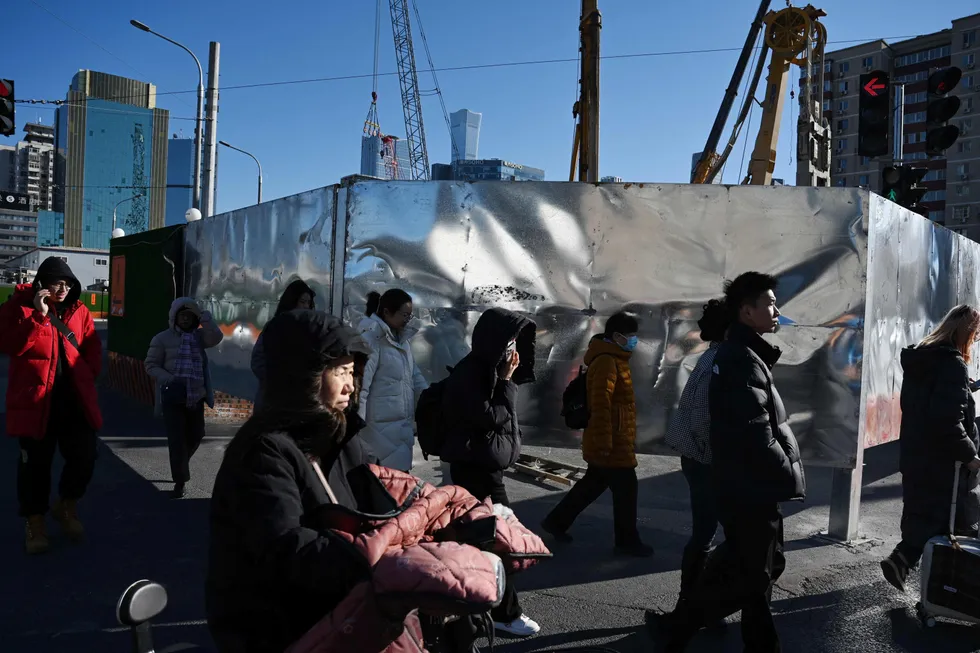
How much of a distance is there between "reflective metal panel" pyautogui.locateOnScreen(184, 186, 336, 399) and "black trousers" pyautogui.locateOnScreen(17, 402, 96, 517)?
2.74 meters

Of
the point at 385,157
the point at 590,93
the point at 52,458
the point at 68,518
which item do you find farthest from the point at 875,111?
the point at 385,157

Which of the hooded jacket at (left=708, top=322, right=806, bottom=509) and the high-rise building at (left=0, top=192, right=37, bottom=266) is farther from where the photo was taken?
the high-rise building at (left=0, top=192, right=37, bottom=266)

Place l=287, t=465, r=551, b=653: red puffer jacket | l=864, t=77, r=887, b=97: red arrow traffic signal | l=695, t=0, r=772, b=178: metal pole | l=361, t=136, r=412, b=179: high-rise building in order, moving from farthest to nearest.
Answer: l=361, t=136, r=412, b=179: high-rise building, l=695, t=0, r=772, b=178: metal pole, l=864, t=77, r=887, b=97: red arrow traffic signal, l=287, t=465, r=551, b=653: red puffer jacket

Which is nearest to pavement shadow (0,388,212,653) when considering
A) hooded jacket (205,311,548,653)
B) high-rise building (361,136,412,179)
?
hooded jacket (205,311,548,653)

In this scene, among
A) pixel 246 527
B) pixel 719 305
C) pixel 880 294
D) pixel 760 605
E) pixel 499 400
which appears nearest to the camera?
pixel 246 527

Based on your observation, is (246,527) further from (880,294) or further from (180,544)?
(880,294)

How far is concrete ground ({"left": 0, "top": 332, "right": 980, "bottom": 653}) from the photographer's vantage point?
163 inches

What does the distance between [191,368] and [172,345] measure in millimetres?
310

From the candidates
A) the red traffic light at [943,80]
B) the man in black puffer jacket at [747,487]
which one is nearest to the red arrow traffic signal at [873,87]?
the red traffic light at [943,80]

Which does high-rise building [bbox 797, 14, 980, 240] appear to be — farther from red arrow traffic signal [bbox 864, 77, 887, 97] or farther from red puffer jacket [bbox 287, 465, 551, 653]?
red puffer jacket [bbox 287, 465, 551, 653]

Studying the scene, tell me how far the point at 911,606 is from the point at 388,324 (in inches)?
149

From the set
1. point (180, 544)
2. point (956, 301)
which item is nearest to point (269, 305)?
point (180, 544)

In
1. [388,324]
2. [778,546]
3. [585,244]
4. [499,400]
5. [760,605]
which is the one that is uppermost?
[585,244]

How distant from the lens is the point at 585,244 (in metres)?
6.72
